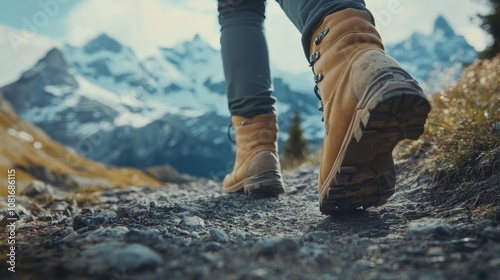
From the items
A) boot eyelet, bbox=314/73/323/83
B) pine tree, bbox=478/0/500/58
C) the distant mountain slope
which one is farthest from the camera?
the distant mountain slope

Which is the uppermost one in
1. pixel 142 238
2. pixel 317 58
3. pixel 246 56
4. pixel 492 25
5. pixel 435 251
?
pixel 492 25

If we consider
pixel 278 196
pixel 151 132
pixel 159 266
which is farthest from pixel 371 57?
pixel 151 132

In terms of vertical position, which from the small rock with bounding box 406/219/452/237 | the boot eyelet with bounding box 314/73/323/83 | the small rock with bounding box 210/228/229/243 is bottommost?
the small rock with bounding box 406/219/452/237

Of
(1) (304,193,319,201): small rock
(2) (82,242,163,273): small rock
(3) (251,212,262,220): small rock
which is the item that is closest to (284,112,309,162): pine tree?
(1) (304,193,319,201): small rock

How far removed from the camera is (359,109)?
1.92m

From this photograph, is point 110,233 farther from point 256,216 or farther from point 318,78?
point 318,78

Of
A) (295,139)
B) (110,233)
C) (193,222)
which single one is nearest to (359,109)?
(193,222)

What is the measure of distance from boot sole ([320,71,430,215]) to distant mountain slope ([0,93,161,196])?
2895 centimetres

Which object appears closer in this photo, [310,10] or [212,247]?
[212,247]

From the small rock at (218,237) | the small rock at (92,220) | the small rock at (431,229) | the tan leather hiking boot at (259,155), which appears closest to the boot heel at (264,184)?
the tan leather hiking boot at (259,155)

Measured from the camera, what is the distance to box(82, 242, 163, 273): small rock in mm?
1126

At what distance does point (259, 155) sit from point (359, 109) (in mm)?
1463

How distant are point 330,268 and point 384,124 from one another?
85 centimetres

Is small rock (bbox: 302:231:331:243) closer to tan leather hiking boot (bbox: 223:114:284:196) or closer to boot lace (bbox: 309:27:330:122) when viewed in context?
boot lace (bbox: 309:27:330:122)
